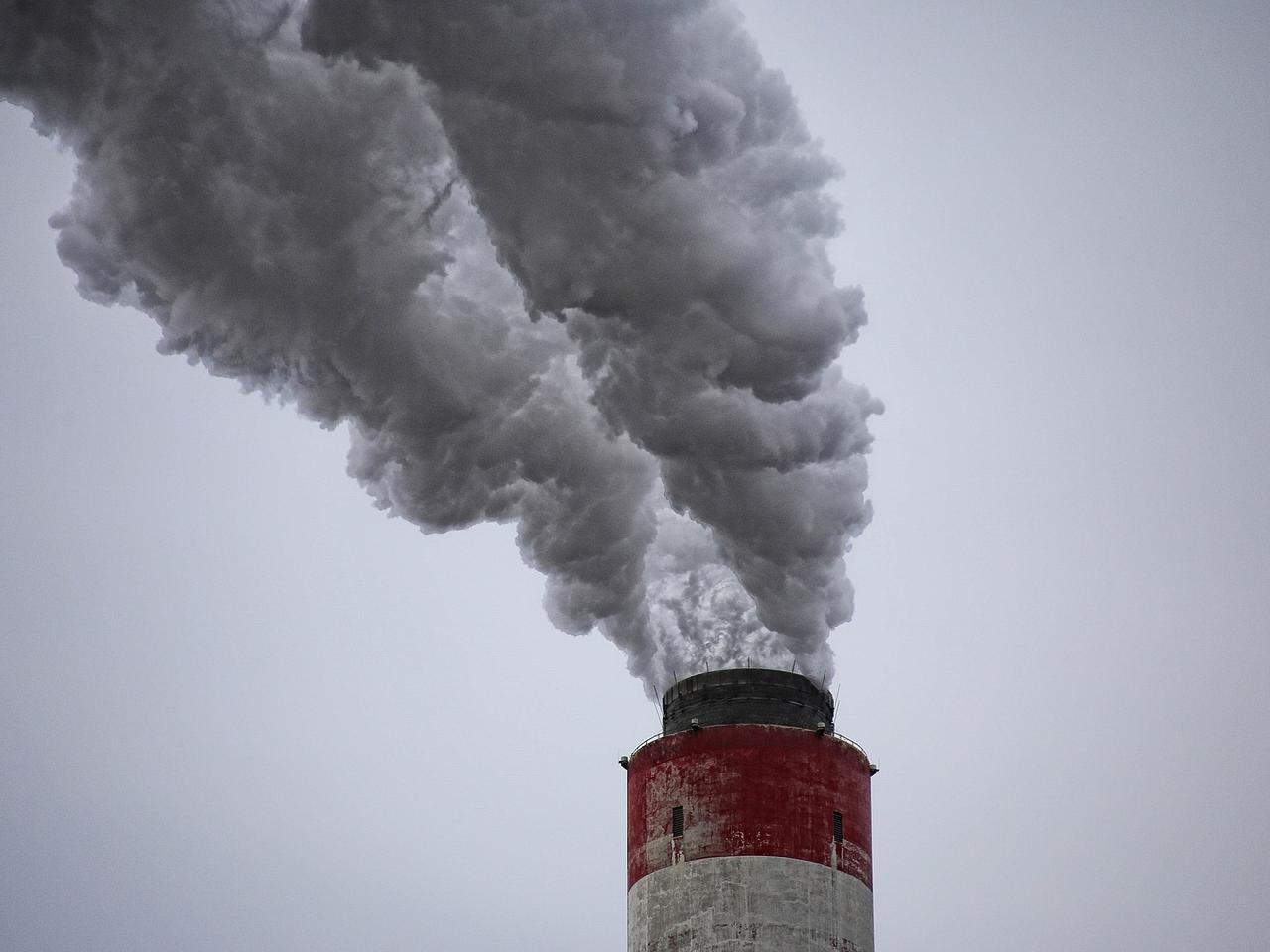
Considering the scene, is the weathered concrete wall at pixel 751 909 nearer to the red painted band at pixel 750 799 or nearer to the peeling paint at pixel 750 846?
the peeling paint at pixel 750 846

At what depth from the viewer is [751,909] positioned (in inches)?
1517

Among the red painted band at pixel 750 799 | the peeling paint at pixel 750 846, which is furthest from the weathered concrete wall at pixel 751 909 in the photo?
the red painted band at pixel 750 799

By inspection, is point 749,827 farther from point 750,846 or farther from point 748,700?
point 748,700

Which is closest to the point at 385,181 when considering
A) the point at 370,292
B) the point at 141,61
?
the point at 370,292

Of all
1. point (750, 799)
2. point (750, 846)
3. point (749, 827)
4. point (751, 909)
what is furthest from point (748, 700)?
point (751, 909)

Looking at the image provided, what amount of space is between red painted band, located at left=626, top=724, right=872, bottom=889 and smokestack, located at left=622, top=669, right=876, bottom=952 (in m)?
0.03

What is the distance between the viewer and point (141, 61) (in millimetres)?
43562

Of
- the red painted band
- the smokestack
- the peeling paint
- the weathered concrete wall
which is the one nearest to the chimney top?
the smokestack

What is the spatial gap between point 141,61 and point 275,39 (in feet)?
11.2

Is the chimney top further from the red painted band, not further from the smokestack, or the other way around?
the red painted band

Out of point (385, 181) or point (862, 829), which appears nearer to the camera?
point (862, 829)

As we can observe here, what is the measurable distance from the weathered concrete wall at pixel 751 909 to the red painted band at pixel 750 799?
0.31m

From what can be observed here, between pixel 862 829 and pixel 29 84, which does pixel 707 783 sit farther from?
pixel 29 84

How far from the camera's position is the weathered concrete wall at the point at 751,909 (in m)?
38.4
